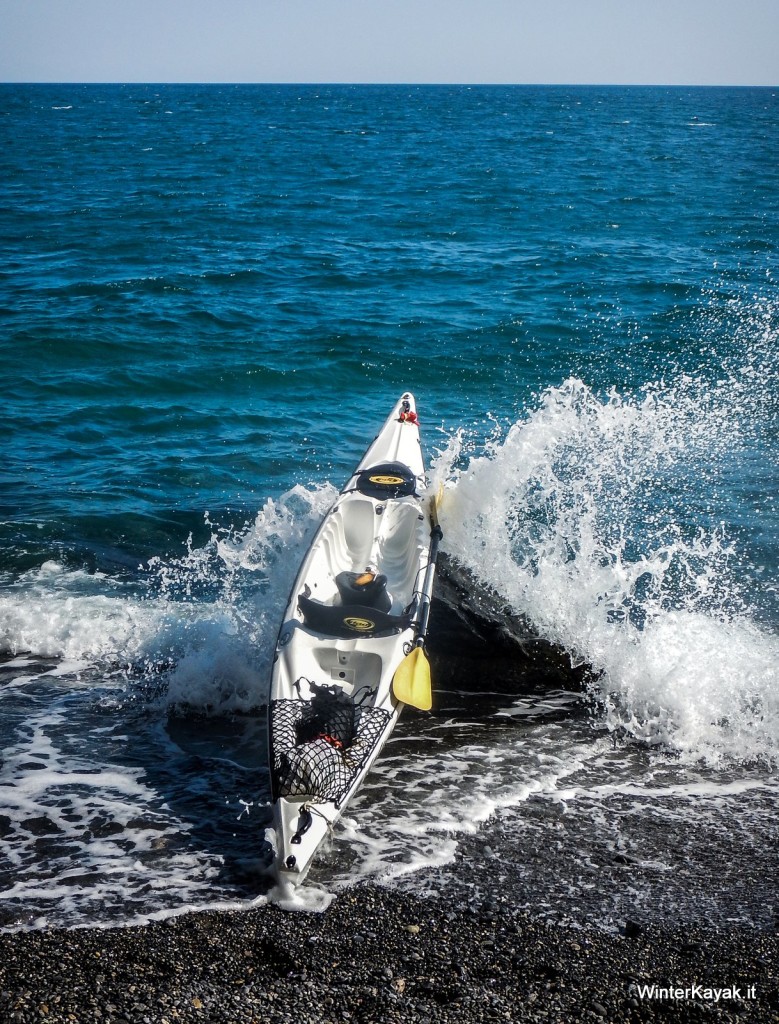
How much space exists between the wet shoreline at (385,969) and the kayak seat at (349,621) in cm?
286

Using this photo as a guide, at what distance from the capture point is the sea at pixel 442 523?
7.33 meters

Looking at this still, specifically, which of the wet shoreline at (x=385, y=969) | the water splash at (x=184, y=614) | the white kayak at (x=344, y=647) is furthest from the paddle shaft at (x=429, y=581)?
the wet shoreline at (x=385, y=969)

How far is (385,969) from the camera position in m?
5.92

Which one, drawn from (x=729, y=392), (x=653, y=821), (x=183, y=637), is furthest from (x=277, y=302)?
(x=653, y=821)

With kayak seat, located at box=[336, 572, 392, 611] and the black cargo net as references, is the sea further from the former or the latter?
kayak seat, located at box=[336, 572, 392, 611]

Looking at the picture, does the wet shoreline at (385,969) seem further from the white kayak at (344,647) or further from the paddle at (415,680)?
the paddle at (415,680)

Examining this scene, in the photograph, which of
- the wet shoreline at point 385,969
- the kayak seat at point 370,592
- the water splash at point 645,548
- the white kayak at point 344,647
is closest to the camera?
the wet shoreline at point 385,969

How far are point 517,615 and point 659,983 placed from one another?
5.13 meters

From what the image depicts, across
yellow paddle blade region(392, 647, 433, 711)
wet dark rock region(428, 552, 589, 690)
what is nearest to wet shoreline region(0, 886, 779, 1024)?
yellow paddle blade region(392, 647, 433, 711)

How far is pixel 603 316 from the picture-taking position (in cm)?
→ 2227

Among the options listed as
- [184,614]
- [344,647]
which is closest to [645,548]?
[344,647]

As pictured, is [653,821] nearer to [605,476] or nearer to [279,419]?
[605,476]

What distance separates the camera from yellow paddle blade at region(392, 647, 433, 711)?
27.6 feet

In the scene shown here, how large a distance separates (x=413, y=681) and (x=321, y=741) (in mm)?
1226
